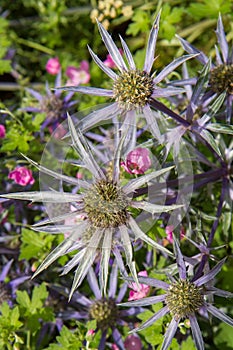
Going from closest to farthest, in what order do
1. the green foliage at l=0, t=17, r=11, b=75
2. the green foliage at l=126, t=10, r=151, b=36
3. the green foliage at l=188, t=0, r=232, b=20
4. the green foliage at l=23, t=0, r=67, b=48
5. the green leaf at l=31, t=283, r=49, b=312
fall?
the green leaf at l=31, t=283, r=49, b=312
the green foliage at l=188, t=0, r=232, b=20
the green foliage at l=126, t=10, r=151, b=36
the green foliage at l=0, t=17, r=11, b=75
the green foliage at l=23, t=0, r=67, b=48

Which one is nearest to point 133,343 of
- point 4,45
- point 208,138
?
point 208,138

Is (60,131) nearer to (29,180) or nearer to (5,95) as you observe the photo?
(29,180)

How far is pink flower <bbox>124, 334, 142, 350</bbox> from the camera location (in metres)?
1.75

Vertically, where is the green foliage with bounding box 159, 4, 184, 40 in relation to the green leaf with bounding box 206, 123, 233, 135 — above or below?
above

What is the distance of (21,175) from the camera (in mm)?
1818

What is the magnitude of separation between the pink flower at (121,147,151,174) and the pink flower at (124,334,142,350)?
2.19 ft

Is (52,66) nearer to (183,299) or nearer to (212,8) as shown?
(212,8)

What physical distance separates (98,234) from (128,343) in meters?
0.64

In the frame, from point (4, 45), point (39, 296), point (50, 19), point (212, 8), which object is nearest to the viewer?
point (39, 296)

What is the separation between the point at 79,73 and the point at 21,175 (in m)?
0.83

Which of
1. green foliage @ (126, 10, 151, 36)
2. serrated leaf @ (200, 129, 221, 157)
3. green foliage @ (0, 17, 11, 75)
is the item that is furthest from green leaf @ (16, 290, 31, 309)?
green foliage @ (126, 10, 151, 36)

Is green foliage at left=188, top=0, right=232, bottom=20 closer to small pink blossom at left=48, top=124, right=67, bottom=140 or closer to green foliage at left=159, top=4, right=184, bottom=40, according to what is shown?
green foliage at left=159, top=4, right=184, bottom=40

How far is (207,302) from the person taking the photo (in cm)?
144

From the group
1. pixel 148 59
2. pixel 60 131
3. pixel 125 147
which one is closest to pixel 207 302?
pixel 125 147
